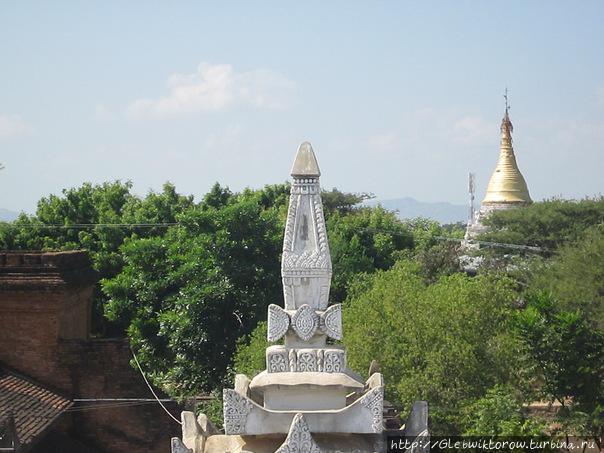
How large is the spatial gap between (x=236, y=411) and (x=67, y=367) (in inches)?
508

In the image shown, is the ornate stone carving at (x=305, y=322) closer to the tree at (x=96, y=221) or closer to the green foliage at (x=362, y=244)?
the green foliage at (x=362, y=244)

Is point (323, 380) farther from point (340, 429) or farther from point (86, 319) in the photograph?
point (86, 319)

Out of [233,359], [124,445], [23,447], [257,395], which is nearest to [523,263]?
[233,359]

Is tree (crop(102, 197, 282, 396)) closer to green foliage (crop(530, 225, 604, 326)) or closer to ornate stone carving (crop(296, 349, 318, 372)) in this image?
green foliage (crop(530, 225, 604, 326))

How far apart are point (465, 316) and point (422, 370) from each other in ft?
5.15

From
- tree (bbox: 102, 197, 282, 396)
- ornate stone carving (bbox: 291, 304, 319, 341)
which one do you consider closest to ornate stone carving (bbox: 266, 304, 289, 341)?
ornate stone carving (bbox: 291, 304, 319, 341)

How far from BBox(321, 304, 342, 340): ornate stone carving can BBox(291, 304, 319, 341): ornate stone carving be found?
77 millimetres

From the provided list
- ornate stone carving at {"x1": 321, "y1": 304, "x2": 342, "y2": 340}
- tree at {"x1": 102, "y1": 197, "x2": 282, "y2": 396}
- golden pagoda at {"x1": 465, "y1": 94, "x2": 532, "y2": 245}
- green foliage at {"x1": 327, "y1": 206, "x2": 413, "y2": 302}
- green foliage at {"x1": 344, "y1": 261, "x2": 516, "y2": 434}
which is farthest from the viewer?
golden pagoda at {"x1": 465, "y1": 94, "x2": 532, "y2": 245}

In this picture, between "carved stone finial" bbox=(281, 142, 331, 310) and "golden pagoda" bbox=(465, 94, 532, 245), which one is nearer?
"carved stone finial" bbox=(281, 142, 331, 310)

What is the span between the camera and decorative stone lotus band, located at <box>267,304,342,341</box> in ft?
38.4

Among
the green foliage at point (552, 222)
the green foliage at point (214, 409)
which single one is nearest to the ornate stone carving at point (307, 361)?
the green foliage at point (214, 409)

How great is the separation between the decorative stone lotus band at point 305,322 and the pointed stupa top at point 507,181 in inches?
3011

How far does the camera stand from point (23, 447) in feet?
63.4

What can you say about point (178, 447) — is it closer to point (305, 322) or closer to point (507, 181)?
point (305, 322)
